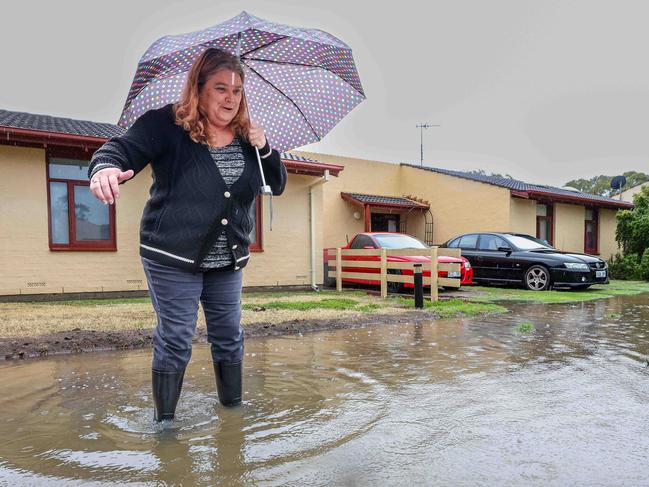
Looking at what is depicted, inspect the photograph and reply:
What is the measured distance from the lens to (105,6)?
5848 millimetres

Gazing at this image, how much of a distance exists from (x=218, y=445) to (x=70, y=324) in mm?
4268

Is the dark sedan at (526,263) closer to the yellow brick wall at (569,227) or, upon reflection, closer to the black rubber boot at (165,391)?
the yellow brick wall at (569,227)

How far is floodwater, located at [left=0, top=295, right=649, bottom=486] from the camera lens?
6.66 feet

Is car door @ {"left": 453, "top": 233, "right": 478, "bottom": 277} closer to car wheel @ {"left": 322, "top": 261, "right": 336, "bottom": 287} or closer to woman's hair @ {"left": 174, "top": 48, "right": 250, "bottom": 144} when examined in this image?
car wheel @ {"left": 322, "top": 261, "right": 336, "bottom": 287}

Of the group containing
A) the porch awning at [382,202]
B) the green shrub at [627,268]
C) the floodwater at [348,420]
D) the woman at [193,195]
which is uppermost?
the porch awning at [382,202]

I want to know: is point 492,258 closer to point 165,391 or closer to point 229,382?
point 229,382

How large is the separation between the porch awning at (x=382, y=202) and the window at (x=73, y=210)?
9.51m

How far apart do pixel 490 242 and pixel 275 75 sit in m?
10.9

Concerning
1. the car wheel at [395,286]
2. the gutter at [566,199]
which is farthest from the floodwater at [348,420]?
the gutter at [566,199]

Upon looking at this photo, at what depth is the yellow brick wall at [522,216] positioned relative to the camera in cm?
1688

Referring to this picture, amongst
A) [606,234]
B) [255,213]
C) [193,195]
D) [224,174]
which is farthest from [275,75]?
[606,234]

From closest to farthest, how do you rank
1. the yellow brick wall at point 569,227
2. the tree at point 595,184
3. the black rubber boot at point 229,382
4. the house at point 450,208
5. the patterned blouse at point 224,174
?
the patterned blouse at point 224,174 → the black rubber boot at point 229,382 → the house at point 450,208 → the yellow brick wall at point 569,227 → the tree at point 595,184

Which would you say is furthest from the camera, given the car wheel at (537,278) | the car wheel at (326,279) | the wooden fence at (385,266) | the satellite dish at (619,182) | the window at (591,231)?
the satellite dish at (619,182)

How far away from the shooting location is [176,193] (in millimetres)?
2387
